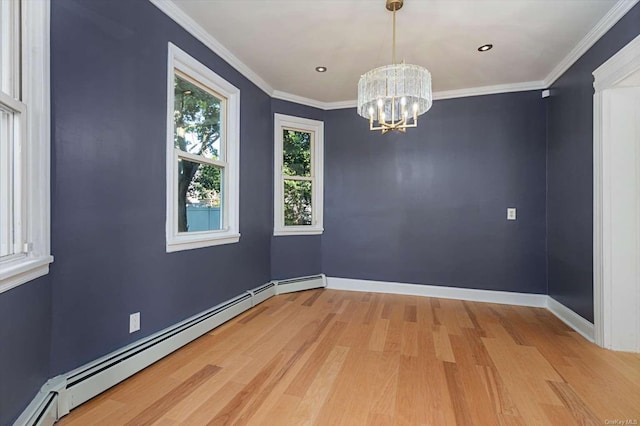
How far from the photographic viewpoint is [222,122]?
123 inches

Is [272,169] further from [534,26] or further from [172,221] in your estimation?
[534,26]

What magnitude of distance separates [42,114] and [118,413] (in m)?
1.59

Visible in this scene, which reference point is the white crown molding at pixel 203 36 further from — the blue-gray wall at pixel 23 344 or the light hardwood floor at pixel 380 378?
the light hardwood floor at pixel 380 378

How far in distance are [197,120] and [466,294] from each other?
366cm

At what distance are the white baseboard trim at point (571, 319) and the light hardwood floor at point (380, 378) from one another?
0.27 ft

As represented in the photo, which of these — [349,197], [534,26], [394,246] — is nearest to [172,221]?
[349,197]

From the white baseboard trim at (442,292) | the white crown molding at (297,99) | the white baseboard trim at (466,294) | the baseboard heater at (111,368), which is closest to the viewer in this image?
the baseboard heater at (111,368)

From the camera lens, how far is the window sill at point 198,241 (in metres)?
2.36

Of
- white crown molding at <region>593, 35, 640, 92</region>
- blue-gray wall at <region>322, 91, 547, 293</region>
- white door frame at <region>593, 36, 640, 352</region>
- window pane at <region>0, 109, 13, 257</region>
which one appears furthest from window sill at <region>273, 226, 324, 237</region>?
white crown molding at <region>593, 35, 640, 92</region>

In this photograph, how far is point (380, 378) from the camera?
196 cm

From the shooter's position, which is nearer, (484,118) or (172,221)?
(172,221)

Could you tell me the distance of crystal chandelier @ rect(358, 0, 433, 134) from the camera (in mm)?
2004

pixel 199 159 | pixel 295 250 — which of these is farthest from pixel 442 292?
pixel 199 159

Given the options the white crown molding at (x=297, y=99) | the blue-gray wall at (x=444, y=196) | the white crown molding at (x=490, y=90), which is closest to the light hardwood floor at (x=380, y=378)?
the blue-gray wall at (x=444, y=196)
